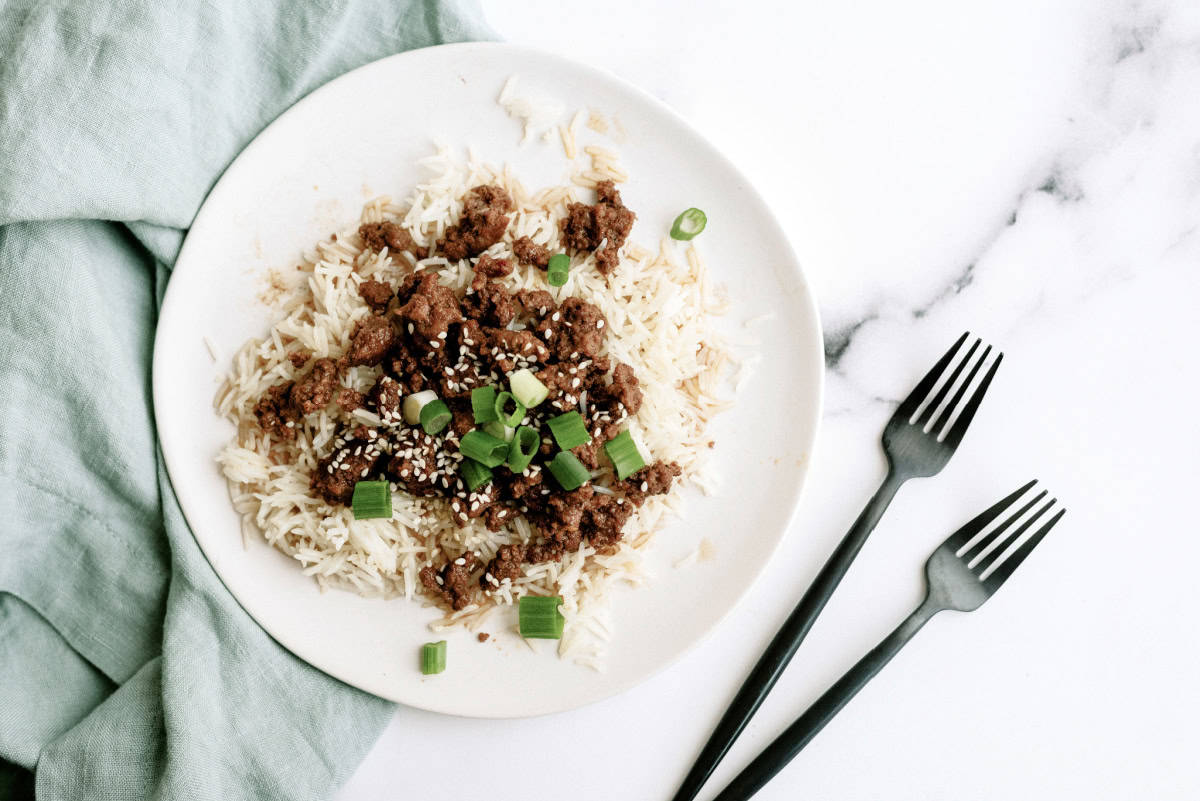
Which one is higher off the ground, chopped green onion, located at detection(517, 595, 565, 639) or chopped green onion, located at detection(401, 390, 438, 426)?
chopped green onion, located at detection(401, 390, 438, 426)

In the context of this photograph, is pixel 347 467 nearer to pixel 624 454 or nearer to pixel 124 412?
pixel 124 412

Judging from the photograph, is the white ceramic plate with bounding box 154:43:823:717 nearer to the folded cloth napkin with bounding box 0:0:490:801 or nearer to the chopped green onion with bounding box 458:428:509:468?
the folded cloth napkin with bounding box 0:0:490:801

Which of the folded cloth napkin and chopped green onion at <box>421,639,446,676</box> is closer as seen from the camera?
the folded cloth napkin

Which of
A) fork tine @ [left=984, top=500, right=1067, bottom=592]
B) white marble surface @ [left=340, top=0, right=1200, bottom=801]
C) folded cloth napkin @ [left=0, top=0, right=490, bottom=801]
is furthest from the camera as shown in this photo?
white marble surface @ [left=340, top=0, right=1200, bottom=801]

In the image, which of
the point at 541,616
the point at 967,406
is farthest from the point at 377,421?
the point at 967,406

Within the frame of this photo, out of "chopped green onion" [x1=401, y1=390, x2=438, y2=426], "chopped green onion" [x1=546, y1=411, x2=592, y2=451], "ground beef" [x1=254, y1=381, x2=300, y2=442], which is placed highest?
"chopped green onion" [x1=546, y1=411, x2=592, y2=451]

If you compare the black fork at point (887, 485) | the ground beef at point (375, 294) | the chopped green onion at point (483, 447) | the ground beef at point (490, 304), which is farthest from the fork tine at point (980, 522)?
the ground beef at point (375, 294)

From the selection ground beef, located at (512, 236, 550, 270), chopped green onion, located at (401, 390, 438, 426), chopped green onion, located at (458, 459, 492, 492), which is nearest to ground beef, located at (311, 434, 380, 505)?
chopped green onion, located at (401, 390, 438, 426)

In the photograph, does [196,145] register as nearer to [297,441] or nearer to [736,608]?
[297,441]
